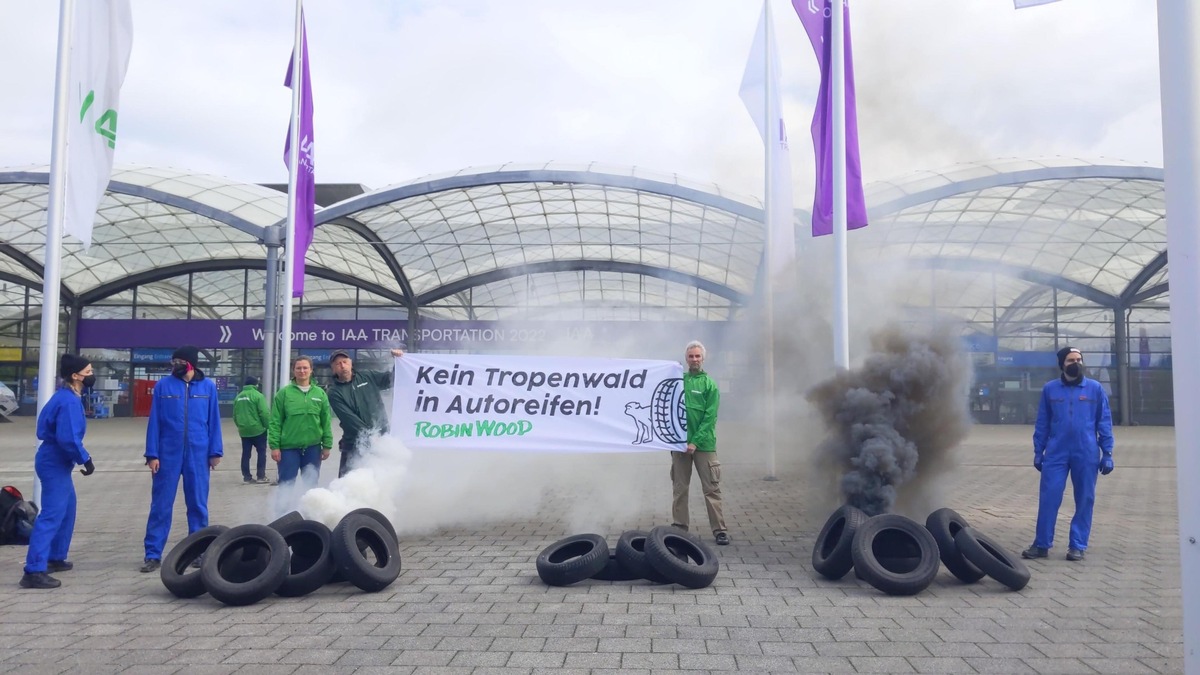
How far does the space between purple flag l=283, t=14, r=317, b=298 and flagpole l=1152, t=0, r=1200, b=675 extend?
39.2ft

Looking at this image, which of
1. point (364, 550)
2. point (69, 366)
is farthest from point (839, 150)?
point (69, 366)

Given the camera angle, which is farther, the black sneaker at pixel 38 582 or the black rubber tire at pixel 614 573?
the black rubber tire at pixel 614 573

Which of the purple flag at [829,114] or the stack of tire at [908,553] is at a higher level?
the purple flag at [829,114]

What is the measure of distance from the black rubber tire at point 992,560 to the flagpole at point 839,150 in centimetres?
308

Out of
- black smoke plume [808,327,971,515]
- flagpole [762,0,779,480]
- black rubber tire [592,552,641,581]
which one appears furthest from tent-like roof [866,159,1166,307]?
black rubber tire [592,552,641,581]

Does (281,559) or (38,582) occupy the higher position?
(281,559)

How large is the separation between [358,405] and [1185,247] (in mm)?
6728

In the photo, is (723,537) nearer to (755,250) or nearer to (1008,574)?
(1008,574)

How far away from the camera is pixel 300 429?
24.9 ft

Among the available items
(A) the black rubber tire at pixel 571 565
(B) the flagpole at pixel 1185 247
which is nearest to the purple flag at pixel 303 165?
(A) the black rubber tire at pixel 571 565

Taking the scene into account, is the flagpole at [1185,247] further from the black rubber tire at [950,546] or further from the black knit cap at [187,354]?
the black knit cap at [187,354]

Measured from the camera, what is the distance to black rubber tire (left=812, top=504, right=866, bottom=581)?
6141mm

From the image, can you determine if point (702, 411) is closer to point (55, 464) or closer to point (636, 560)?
point (636, 560)

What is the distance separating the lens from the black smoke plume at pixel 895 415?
7.18m
